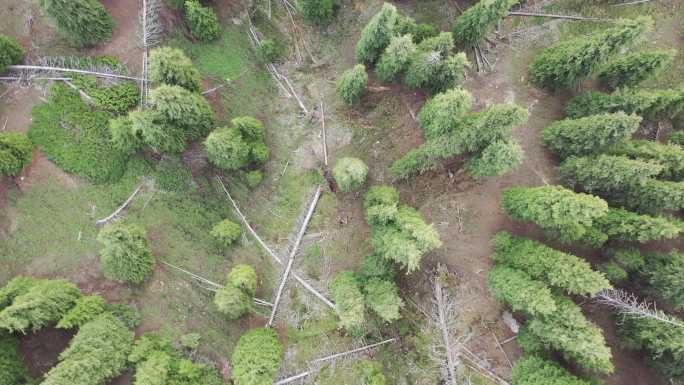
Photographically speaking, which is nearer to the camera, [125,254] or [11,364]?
[11,364]

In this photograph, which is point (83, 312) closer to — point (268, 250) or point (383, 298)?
point (268, 250)

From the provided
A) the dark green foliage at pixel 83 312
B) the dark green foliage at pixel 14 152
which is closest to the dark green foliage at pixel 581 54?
the dark green foliage at pixel 83 312

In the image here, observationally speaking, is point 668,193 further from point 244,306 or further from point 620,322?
point 244,306

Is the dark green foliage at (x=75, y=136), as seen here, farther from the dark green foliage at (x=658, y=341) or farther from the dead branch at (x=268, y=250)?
the dark green foliage at (x=658, y=341)

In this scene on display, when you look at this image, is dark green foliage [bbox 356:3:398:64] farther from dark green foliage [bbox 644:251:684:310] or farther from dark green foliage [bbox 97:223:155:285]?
dark green foliage [bbox 644:251:684:310]

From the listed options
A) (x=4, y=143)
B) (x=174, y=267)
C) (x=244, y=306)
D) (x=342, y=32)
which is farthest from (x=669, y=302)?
(x=4, y=143)

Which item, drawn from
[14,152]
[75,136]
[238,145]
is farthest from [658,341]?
[14,152]

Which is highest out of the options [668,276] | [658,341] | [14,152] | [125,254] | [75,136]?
[75,136]
